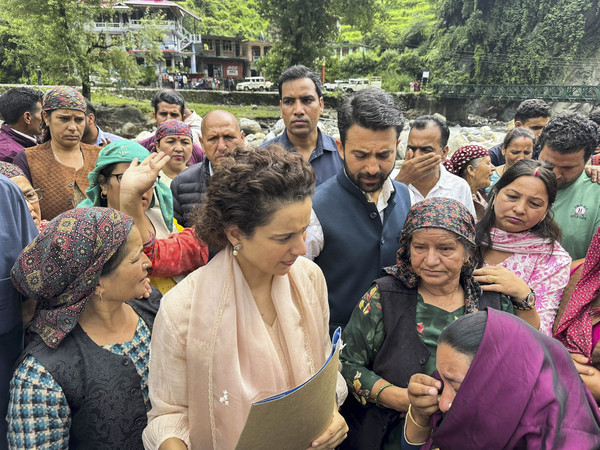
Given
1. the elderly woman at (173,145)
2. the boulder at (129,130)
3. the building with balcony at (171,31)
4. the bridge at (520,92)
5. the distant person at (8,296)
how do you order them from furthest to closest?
the building with balcony at (171,31) < the bridge at (520,92) < the boulder at (129,130) < the elderly woman at (173,145) < the distant person at (8,296)

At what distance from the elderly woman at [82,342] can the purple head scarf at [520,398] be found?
1.39 m

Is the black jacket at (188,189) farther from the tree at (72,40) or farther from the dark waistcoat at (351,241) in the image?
the tree at (72,40)

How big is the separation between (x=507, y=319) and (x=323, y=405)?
74 cm

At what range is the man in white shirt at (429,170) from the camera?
3.17m

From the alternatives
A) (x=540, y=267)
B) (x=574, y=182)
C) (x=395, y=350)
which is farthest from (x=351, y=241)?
(x=574, y=182)

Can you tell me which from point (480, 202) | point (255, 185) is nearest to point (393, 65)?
point (480, 202)

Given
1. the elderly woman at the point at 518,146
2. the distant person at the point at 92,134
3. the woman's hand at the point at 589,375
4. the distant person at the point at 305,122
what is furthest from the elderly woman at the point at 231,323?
the distant person at the point at 92,134

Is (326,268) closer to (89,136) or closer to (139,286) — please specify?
(139,286)

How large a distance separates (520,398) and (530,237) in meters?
1.42

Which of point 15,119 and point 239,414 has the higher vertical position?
point 15,119

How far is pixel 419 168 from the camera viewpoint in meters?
3.17

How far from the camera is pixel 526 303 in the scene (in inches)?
79.4

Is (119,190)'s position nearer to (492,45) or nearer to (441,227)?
(441,227)

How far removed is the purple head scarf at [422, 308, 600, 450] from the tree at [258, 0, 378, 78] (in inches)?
1071
